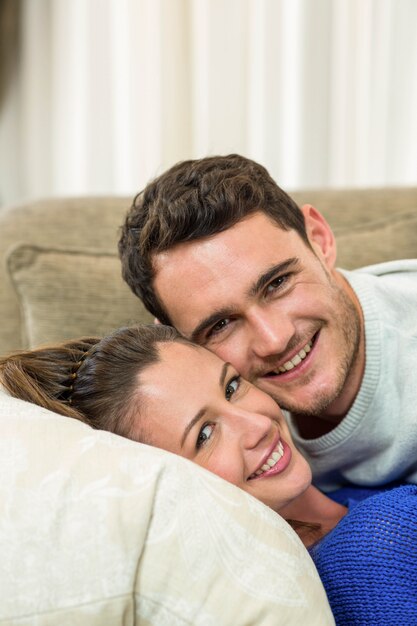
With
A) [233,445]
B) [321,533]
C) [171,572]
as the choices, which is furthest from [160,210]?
[171,572]

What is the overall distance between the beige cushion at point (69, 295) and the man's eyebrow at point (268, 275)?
443 mm

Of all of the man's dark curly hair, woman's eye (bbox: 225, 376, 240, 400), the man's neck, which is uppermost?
the man's dark curly hair

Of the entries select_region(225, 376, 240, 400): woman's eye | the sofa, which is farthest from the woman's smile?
the sofa

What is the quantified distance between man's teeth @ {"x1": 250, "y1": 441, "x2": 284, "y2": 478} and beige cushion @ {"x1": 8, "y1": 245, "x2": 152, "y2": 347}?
608 millimetres

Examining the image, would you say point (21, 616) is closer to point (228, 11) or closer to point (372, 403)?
point (372, 403)

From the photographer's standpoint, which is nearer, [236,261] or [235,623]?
[235,623]

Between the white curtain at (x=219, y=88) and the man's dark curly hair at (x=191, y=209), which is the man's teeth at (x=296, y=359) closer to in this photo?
the man's dark curly hair at (x=191, y=209)

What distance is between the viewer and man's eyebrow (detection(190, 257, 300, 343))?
1384mm

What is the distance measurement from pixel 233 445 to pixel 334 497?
529 mm

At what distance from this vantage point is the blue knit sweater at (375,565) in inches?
40.3

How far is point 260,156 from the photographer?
2.95 meters

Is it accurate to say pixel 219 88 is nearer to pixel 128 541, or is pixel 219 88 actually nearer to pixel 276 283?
pixel 276 283

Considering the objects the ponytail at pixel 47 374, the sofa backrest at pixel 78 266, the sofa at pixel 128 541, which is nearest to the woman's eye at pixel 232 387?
the ponytail at pixel 47 374

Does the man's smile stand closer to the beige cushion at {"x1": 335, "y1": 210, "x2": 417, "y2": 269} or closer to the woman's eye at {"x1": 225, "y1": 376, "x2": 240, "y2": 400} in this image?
the woman's eye at {"x1": 225, "y1": 376, "x2": 240, "y2": 400}
